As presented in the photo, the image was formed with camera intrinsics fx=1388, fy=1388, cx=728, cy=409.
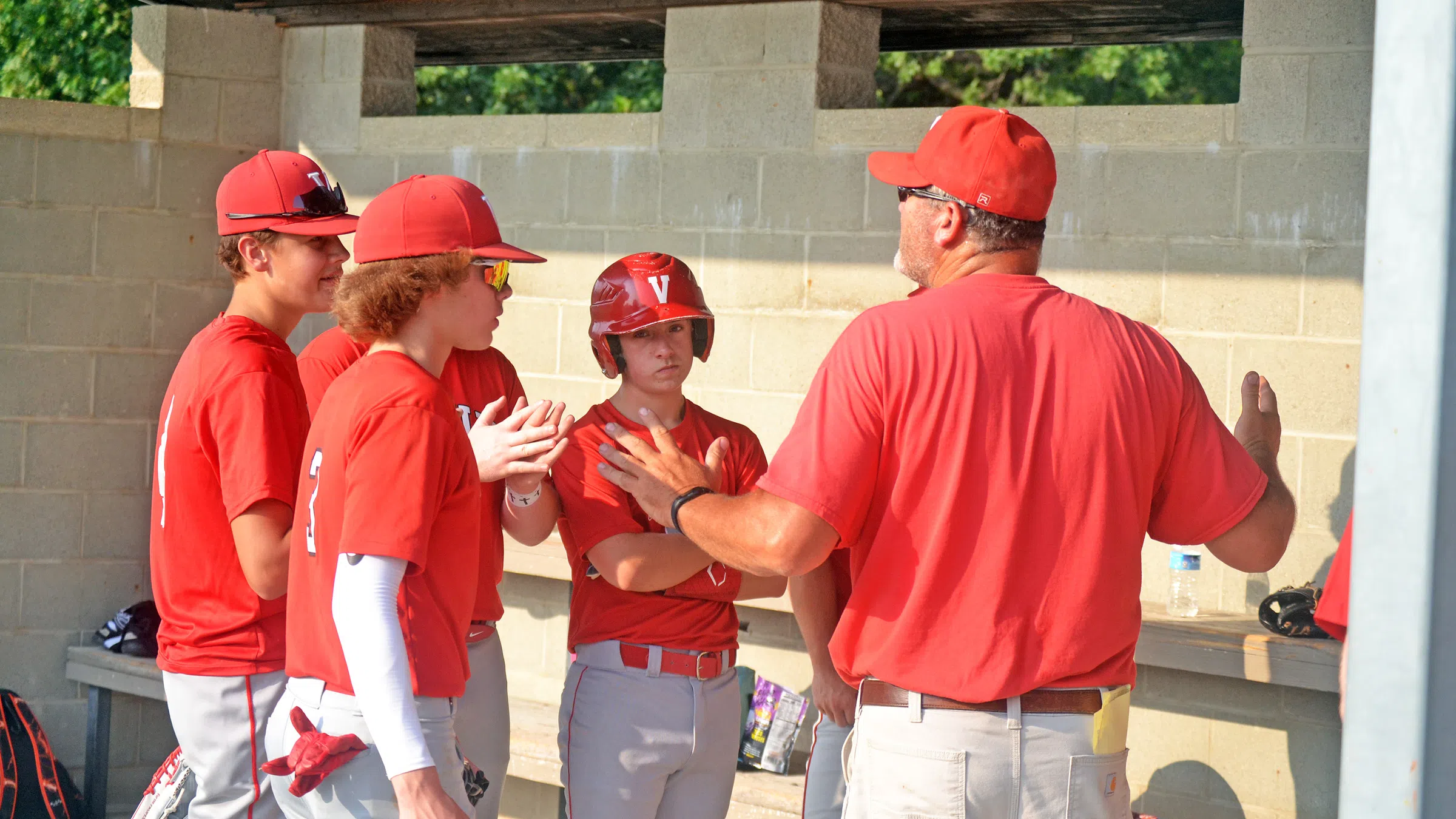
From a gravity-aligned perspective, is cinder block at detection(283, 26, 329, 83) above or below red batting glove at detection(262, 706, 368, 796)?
above

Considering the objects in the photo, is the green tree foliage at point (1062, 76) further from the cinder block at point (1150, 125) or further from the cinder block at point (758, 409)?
the cinder block at point (1150, 125)

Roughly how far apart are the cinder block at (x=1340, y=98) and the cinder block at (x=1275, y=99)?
0.08 ft

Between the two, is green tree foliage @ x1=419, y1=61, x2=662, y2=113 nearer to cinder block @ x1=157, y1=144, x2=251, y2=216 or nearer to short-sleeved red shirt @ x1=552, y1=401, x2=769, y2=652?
cinder block @ x1=157, y1=144, x2=251, y2=216

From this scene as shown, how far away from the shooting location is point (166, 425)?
9.13 ft

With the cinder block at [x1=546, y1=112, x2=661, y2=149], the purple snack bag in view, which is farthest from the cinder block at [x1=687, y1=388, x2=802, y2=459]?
the cinder block at [x1=546, y1=112, x2=661, y2=149]

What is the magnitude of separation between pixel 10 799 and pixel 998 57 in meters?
10.7

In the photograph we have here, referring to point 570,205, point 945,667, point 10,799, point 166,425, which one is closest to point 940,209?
point 945,667

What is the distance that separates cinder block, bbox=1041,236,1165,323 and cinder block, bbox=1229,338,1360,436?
0.28 metres

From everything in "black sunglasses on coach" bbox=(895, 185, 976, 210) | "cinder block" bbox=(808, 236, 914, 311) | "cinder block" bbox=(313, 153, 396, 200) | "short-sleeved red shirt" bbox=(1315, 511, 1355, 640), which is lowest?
"short-sleeved red shirt" bbox=(1315, 511, 1355, 640)

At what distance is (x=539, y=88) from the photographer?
557 inches

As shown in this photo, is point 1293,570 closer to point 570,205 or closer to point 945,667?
point 945,667

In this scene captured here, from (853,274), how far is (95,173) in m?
2.91

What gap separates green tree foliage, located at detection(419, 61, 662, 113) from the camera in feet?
44.5

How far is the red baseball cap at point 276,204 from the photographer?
9.50 ft
